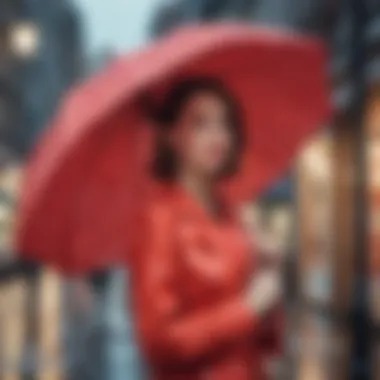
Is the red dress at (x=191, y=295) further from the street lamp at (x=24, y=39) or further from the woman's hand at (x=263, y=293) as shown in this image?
the street lamp at (x=24, y=39)

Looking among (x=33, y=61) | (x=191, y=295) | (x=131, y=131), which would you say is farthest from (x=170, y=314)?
(x=33, y=61)

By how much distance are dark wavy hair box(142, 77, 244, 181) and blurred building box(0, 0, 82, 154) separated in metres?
0.12

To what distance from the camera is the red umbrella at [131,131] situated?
1.34 metres

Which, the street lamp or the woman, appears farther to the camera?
the street lamp

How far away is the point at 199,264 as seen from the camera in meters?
1.36

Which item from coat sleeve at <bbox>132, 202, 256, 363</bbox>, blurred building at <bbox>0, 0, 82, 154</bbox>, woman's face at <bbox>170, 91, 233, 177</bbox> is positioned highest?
blurred building at <bbox>0, 0, 82, 154</bbox>

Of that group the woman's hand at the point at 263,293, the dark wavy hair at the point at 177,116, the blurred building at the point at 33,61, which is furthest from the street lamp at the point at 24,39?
the woman's hand at the point at 263,293

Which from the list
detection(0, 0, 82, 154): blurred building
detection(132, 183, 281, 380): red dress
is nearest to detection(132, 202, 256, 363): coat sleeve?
detection(132, 183, 281, 380): red dress

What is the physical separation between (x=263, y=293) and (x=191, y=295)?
0.31 feet

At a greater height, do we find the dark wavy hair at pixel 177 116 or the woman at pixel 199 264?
the dark wavy hair at pixel 177 116

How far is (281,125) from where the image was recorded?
1.44 meters

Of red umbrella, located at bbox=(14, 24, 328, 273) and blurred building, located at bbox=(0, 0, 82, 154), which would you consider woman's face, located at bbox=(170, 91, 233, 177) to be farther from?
blurred building, located at bbox=(0, 0, 82, 154)

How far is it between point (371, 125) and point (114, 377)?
1.45 ft

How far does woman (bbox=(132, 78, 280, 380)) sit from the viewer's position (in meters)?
1.35
